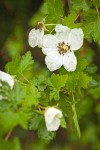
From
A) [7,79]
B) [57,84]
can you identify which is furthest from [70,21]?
[7,79]

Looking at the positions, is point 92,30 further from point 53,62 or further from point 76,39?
point 53,62

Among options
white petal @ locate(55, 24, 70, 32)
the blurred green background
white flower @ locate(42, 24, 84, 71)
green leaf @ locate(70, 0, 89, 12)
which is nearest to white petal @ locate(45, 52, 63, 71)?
white flower @ locate(42, 24, 84, 71)

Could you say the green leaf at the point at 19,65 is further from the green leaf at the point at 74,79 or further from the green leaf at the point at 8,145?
the green leaf at the point at 8,145

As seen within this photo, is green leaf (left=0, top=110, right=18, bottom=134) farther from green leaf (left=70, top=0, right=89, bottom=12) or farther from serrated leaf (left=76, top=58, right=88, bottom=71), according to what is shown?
green leaf (left=70, top=0, right=89, bottom=12)

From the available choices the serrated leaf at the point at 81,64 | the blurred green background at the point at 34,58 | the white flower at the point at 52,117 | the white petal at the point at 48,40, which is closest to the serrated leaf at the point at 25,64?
the white petal at the point at 48,40

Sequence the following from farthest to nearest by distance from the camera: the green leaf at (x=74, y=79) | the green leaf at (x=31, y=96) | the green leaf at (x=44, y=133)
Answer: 1. the green leaf at (x=74, y=79)
2. the green leaf at (x=44, y=133)
3. the green leaf at (x=31, y=96)

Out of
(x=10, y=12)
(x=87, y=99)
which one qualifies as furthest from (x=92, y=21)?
(x=10, y=12)

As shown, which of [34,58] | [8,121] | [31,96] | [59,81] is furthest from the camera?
[34,58]
